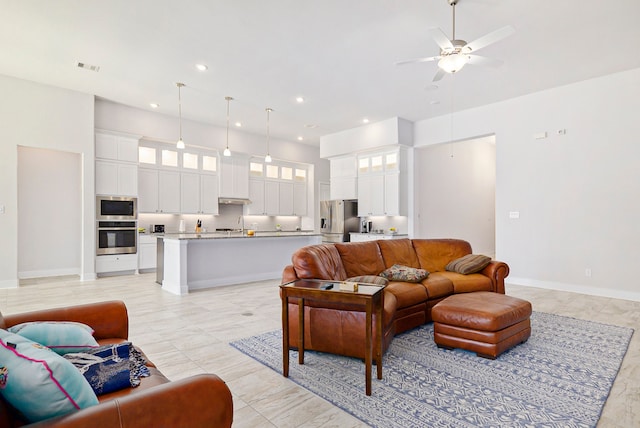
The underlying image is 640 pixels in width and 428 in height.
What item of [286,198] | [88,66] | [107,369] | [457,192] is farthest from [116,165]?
[457,192]

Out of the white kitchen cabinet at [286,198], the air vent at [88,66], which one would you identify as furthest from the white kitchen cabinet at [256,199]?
the air vent at [88,66]

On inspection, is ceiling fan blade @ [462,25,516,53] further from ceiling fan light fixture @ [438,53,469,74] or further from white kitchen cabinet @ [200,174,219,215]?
white kitchen cabinet @ [200,174,219,215]

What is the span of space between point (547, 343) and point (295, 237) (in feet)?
14.4

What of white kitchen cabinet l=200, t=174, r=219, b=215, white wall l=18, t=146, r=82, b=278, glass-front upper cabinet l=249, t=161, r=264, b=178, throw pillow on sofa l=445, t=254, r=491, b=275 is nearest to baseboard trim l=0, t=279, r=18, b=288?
white wall l=18, t=146, r=82, b=278

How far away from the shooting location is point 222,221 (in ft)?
29.4

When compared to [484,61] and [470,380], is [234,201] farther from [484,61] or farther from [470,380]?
[470,380]

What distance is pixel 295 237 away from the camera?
666cm

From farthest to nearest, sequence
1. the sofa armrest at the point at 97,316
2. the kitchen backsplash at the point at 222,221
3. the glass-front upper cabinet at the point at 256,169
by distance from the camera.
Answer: the glass-front upper cabinet at the point at 256,169
the kitchen backsplash at the point at 222,221
the sofa armrest at the point at 97,316

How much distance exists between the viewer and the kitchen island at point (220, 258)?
5238 millimetres

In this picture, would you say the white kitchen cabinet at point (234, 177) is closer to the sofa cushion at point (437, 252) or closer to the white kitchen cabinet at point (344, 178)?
the white kitchen cabinet at point (344, 178)

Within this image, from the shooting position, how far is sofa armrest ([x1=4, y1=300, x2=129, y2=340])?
73.5 inches

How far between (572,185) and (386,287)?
13.7ft

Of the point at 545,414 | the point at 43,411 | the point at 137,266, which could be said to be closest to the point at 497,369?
the point at 545,414

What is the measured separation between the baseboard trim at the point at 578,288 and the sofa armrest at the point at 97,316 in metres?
6.21
